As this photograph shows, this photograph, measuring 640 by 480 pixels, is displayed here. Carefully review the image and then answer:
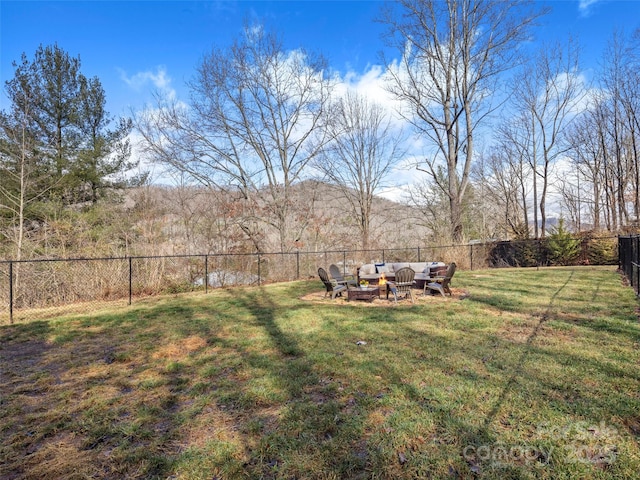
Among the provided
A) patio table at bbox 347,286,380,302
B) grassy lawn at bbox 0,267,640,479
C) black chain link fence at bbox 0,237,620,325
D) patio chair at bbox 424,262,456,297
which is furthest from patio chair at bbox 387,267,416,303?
black chain link fence at bbox 0,237,620,325

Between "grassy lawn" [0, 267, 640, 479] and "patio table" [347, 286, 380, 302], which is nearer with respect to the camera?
"grassy lawn" [0, 267, 640, 479]

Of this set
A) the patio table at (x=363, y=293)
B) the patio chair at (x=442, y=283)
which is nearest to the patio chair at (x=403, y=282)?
the patio table at (x=363, y=293)

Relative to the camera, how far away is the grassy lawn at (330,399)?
2.19 metres

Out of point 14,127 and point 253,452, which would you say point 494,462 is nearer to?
point 253,452

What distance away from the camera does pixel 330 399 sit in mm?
3080

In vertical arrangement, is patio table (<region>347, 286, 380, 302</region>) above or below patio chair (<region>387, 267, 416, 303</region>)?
below

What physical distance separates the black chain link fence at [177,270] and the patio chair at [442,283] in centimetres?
A: 426

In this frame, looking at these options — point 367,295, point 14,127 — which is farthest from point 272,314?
point 14,127

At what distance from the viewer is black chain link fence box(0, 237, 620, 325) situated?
8211mm

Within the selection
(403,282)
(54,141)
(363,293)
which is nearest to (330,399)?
(363,293)

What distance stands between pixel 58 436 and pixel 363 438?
98.1 inches

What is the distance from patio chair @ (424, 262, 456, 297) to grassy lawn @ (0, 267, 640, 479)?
8.40 feet

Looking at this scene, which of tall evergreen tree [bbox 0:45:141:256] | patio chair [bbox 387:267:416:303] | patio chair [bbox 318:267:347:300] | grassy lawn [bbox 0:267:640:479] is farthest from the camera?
tall evergreen tree [bbox 0:45:141:256]

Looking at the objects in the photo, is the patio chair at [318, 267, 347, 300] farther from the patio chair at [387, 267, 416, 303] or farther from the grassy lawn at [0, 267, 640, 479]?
the grassy lawn at [0, 267, 640, 479]
